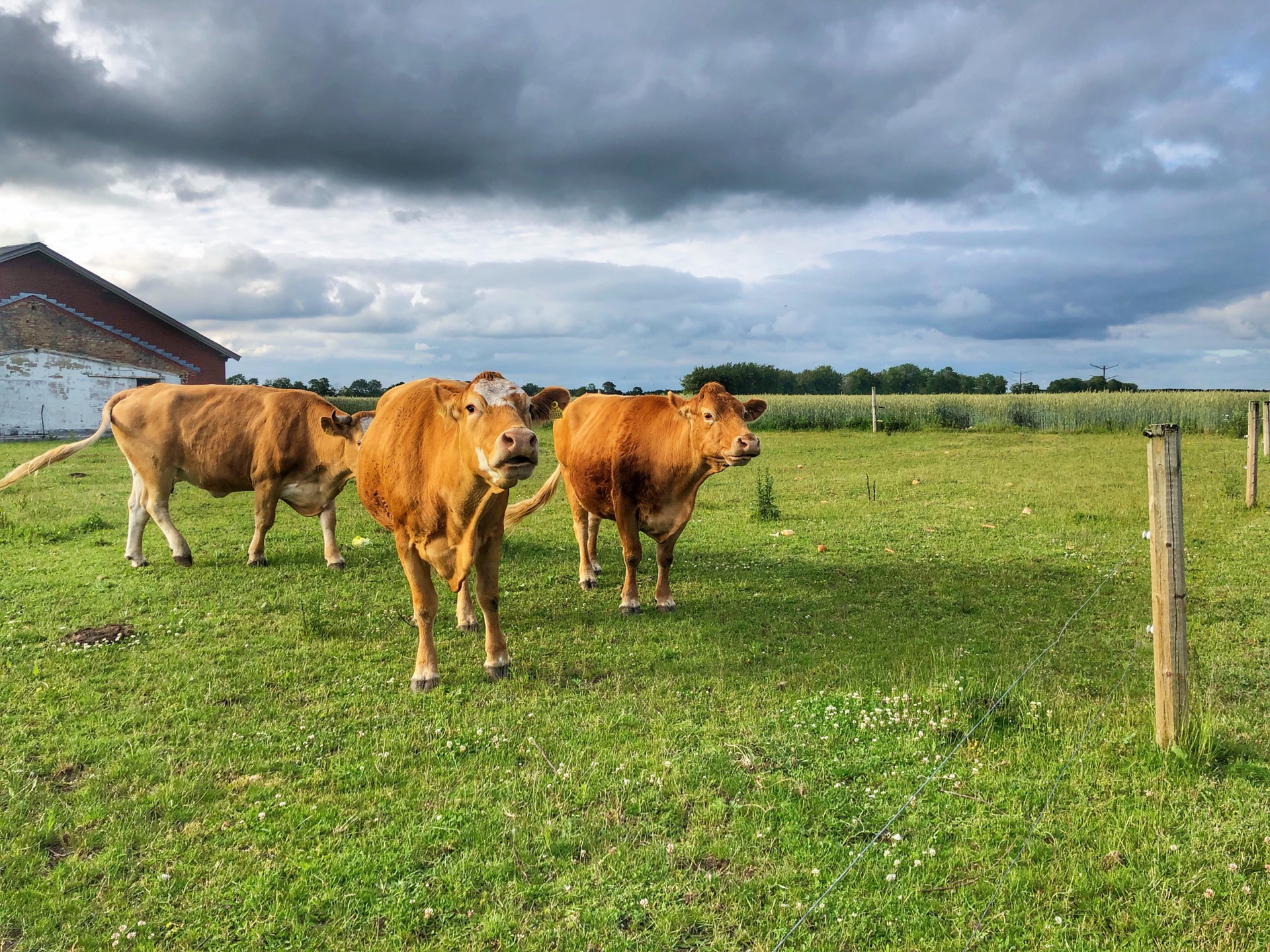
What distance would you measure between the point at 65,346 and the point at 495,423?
111 ft

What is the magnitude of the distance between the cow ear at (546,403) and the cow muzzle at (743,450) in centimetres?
198

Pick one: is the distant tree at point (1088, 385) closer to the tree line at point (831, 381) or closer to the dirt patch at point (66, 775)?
the tree line at point (831, 381)

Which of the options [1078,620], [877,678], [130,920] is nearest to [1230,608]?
[1078,620]

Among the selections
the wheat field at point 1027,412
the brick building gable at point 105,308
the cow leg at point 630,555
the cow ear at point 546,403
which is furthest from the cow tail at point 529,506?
the brick building gable at point 105,308

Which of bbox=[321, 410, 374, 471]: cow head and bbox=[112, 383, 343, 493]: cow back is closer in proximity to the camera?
bbox=[321, 410, 374, 471]: cow head

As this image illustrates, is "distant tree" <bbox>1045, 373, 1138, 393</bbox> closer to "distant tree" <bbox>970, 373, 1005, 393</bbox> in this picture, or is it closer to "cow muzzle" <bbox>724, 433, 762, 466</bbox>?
"distant tree" <bbox>970, 373, 1005, 393</bbox>

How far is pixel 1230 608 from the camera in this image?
803cm

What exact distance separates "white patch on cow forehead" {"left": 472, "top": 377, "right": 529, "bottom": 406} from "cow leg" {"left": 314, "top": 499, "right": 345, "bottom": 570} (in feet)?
18.5

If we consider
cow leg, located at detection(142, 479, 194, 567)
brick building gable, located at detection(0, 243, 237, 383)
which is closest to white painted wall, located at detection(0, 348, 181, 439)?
brick building gable, located at detection(0, 243, 237, 383)

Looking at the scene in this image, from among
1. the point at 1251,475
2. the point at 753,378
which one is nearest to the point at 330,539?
the point at 1251,475

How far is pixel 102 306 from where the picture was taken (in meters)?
36.3

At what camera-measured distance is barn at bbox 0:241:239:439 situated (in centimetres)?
2853

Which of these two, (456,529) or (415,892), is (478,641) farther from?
(415,892)

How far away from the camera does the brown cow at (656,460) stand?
25.6ft
